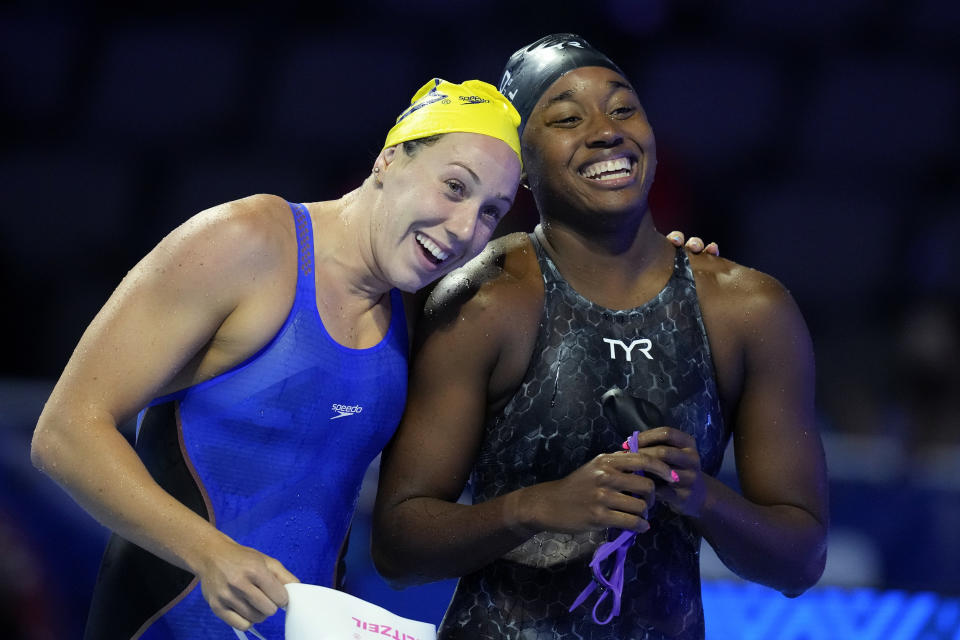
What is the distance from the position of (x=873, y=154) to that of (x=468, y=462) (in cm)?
419

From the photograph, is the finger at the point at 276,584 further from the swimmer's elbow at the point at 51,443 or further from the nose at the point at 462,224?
the nose at the point at 462,224

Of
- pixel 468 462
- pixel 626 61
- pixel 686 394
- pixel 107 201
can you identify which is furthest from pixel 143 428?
pixel 626 61

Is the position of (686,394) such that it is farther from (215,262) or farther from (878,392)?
(878,392)

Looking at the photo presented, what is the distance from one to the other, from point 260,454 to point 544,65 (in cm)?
95

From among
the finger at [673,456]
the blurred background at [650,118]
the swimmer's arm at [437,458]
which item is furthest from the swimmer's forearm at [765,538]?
the blurred background at [650,118]

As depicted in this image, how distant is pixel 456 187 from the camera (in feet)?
6.43

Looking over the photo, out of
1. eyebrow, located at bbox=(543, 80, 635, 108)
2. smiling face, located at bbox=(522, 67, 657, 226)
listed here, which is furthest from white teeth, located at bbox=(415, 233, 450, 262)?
eyebrow, located at bbox=(543, 80, 635, 108)

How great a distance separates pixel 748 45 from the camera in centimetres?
573

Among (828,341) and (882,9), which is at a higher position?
(882,9)

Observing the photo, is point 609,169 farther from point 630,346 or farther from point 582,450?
point 582,450

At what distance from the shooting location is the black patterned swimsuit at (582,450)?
6.65ft

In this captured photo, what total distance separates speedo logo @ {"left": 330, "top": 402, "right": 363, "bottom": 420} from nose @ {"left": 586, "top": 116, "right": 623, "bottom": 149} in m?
0.65

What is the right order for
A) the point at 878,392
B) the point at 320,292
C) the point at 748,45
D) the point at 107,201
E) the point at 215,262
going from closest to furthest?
the point at 215,262 < the point at 320,292 < the point at 878,392 < the point at 107,201 < the point at 748,45

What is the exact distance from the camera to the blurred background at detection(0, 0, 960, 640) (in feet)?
16.8
